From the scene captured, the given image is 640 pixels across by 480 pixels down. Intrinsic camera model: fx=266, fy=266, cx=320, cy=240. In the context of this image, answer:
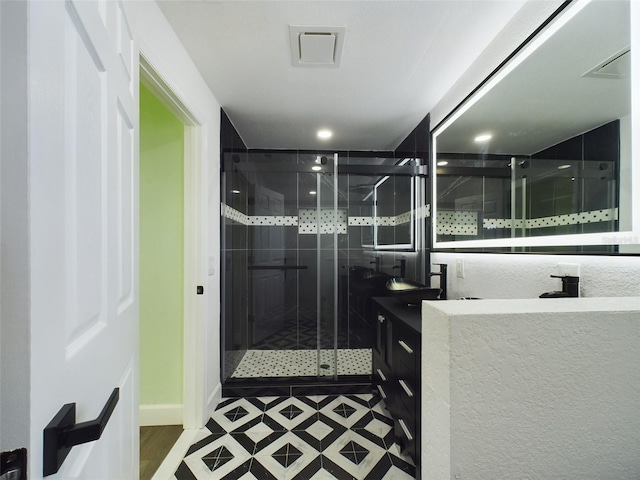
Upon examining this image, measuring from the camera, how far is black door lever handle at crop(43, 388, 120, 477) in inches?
16.0

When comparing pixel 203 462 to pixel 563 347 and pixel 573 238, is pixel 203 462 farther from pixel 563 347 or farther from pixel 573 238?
pixel 573 238

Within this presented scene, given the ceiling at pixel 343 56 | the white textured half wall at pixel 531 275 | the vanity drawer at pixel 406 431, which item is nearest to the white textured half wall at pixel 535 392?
the white textured half wall at pixel 531 275

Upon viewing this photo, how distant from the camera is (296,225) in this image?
3.06m

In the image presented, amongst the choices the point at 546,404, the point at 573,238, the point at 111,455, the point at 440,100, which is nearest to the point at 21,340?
the point at 111,455

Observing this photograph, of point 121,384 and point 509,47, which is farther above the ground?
point 509,47

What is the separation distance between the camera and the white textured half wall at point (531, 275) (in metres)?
0.90

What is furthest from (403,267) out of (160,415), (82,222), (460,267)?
(82,222)

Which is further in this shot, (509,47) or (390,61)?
(390,61)

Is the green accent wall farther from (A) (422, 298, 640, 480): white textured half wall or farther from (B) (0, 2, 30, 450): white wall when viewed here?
(A) (422, 298, 640, 480): white textured half wall

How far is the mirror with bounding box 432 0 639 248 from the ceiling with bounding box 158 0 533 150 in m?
0.31

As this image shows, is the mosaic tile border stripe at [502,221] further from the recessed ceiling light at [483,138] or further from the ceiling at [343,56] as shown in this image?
the ceiling at [343,56]

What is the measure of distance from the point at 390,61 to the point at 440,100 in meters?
0.68

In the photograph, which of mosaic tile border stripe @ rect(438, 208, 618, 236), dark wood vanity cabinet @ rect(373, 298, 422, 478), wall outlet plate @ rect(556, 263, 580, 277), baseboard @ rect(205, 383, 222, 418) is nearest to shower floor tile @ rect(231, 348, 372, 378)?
baseboard @ rect(205, 383, 222, 418)

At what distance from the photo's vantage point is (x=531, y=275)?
126cm
